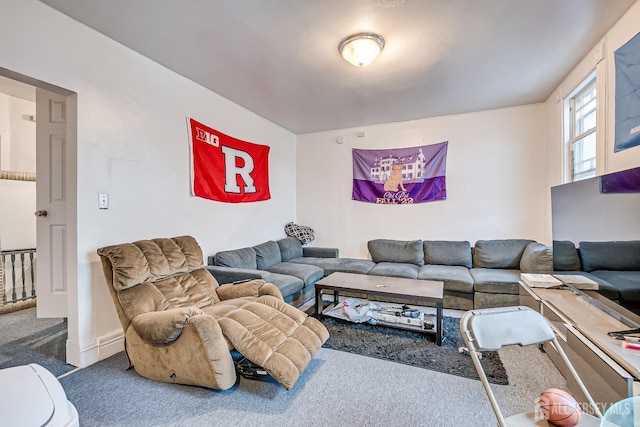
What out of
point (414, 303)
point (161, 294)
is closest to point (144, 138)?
point (161, 294)

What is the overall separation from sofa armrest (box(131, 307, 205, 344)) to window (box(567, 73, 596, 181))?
3.59m

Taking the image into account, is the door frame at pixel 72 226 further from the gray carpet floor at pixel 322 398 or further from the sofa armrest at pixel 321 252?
the sofa armrest at pixel 321 252

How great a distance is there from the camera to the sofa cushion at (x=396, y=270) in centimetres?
340

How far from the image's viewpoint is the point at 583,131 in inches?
115

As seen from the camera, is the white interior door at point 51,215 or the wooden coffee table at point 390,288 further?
the white interior door at point 51,215

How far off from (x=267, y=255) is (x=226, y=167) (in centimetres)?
125

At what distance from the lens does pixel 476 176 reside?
3986mm

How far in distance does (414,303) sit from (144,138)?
331cm

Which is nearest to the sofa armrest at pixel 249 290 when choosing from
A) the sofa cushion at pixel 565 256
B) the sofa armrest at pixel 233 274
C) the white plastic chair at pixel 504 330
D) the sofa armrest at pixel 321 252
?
the sofa armrest at pixel 233 274

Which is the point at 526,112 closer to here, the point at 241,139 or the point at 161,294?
the point at 241,139

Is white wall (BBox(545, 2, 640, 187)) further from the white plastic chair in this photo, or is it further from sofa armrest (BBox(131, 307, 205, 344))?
sofa armrest (BBox(131, 307, 205, 344))

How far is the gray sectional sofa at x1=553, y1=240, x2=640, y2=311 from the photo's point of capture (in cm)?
153

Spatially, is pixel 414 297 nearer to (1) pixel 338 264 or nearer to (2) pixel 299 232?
(1) pixel 338 264

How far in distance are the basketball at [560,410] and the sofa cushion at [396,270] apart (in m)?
2.25
